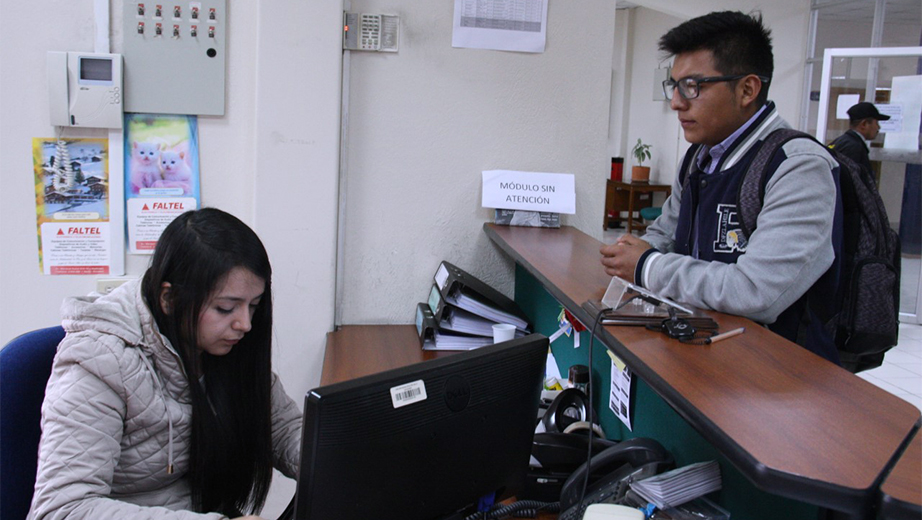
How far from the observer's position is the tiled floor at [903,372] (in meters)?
4.39

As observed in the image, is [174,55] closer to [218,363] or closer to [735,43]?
[218,363]

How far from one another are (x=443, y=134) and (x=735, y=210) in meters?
1.15

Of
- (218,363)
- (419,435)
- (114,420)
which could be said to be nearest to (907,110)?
(218,363)

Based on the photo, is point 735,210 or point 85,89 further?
point 85,89

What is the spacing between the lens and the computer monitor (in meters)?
0.95

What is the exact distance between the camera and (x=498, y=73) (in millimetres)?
2492

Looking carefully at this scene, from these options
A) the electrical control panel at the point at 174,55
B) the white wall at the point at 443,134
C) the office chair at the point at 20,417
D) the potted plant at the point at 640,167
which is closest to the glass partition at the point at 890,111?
the potted plant at the point at 640,167

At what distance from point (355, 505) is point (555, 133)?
70.7 inches

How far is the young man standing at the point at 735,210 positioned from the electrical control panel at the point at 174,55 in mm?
1395

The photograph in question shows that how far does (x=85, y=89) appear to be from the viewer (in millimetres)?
2258

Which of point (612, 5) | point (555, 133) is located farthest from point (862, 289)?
point (612, 5)

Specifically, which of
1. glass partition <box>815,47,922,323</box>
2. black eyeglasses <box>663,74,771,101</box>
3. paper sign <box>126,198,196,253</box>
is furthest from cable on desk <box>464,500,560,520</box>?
glass partition <box>815,47,922,323</box>

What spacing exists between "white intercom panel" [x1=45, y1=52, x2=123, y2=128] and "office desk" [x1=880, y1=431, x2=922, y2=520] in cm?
223

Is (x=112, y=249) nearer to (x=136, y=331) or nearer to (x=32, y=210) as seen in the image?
(x=32, y=210)
